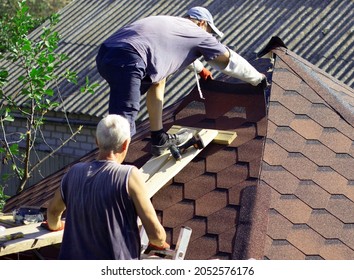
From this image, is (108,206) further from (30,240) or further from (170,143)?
(170,143)

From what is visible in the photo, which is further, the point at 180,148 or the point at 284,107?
the point at 284,107

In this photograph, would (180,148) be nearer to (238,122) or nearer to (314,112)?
(238,122)

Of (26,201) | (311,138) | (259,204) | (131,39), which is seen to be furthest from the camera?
(26,201)

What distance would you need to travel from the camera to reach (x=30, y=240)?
14.3ft

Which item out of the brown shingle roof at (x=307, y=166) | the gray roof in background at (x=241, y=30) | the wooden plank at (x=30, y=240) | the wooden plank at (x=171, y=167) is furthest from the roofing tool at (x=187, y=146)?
the gray roof in background at (x=241, y=30)

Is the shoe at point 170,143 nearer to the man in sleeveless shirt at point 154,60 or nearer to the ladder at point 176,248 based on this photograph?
the man in sleeveless shirt at point 154,60

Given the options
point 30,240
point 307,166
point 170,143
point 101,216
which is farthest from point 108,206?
point 307,166

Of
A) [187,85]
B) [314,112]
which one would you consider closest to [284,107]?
[314,112]

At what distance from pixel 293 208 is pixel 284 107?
1.11m

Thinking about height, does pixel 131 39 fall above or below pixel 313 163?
above

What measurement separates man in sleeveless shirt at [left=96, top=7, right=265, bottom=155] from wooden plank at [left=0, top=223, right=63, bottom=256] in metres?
0.95

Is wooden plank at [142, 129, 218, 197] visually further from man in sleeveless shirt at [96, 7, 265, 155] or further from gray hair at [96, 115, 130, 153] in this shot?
gray hair at [96, 115, 130, 153]
